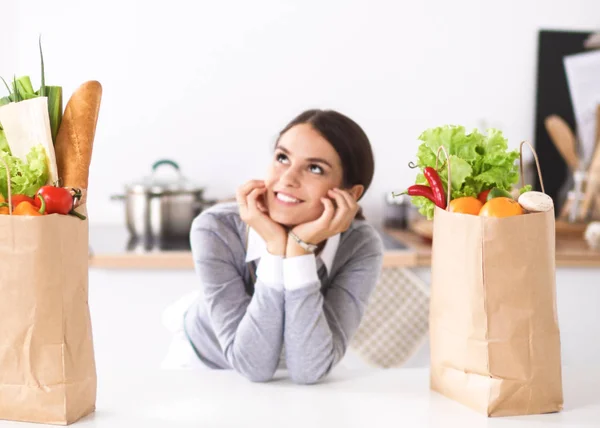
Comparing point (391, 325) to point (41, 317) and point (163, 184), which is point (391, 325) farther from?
point (41, 317)

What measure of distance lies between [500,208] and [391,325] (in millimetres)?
1516

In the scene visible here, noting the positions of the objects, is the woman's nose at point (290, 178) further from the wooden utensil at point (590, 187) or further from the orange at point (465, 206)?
the wooden utensil at point (590, 187)

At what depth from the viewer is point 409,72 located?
9.71ft

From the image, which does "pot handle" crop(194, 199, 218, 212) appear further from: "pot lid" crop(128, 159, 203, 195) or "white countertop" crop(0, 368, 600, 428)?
"white countertop" crop(0, 368, 600, 428)

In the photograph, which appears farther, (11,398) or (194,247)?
(194,247)

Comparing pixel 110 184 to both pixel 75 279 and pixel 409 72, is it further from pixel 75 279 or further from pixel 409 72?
pixel 75 279

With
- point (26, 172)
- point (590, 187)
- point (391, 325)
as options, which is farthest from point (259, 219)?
point (590, 187)

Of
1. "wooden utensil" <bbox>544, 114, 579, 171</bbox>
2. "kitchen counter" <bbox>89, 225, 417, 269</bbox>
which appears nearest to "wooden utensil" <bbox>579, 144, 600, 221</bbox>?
"wooden utensil" <bbox>544, 114, 579, 171</bbox>

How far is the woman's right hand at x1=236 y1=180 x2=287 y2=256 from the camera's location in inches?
55.1

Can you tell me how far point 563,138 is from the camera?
2.98 metres

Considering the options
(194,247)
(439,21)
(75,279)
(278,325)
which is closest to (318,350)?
(278,325)

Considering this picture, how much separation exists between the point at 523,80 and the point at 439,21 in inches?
15.6

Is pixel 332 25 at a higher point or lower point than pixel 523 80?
higher

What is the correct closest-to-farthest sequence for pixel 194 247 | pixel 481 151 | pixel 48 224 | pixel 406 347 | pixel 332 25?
pixel 48 224 → pixel 481 151 → pixel 194 247 → pixel 406 347 → pixel 332 25
